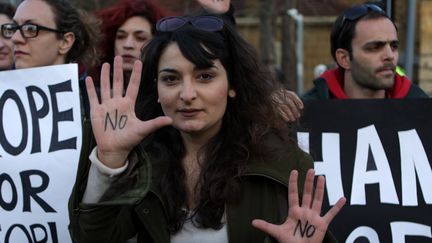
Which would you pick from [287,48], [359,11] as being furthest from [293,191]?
[287,48]

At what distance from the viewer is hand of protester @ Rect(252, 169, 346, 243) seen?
2.77 meters

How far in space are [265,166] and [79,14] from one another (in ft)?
5.80

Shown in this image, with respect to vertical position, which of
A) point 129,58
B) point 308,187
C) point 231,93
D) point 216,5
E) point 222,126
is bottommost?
point 308,187

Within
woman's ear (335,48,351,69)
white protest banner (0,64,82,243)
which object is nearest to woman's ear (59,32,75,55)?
white protest banner (0,64,82,243)

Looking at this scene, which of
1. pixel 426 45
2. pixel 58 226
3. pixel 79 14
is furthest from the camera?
pixel 426 45

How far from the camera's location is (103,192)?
9.18 ft

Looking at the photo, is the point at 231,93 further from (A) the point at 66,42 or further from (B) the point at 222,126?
(A) the point at 66,42

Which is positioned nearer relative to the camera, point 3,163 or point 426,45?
point 3,163

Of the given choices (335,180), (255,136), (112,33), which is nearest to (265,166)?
(255,136)

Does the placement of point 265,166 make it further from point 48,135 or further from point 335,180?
point 48,135

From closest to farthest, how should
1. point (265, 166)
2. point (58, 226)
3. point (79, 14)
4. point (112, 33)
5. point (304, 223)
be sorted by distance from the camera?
point (304, 223) < point (265, 166) < point (58, 226) < point (79, 14) < point (112, 33)

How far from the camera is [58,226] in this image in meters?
3.53

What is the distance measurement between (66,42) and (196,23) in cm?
123

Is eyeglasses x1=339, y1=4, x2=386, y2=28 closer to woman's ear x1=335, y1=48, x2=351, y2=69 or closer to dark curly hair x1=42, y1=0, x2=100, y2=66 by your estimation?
woman's ear x1=335, y1=48, x2=351, y2=69
